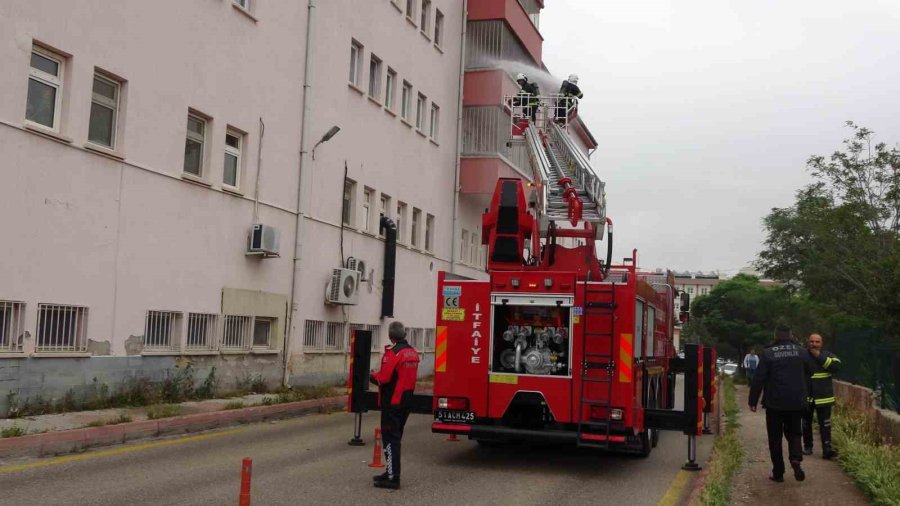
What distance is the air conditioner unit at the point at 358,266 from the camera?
2150 centimetres

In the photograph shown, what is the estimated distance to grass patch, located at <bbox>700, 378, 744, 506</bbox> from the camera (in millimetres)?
8438

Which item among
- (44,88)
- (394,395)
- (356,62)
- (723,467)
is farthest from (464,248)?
(394,395)

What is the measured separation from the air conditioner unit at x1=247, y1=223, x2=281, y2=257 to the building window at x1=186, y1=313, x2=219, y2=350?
5.20 feet

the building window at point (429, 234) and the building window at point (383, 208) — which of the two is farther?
the building window at point (429, 234)

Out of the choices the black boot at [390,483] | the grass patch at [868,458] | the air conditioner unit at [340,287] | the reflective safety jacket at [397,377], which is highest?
the air conditioner unit at [340,287]

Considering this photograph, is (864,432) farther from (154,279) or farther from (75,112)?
(75,112)

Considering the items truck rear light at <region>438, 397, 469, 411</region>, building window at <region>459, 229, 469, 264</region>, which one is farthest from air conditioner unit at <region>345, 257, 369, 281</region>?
truck rear light at <region>438, 397, 469, 411</region>

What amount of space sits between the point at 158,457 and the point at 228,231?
7.11 metres

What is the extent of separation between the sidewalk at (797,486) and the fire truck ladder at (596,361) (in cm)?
159

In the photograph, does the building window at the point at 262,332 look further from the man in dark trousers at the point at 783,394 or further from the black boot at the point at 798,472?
the black boot at the point at 798,472

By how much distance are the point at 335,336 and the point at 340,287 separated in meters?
1.35

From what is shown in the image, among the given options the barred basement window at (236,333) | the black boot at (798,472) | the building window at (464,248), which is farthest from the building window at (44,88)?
the building window at (464,248)

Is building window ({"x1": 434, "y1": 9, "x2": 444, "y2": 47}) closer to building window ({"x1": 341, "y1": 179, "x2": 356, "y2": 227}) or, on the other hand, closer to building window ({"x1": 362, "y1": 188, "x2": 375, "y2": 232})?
building window ({"x1": 362, "y1": 188, "x2": 375, "y2": 232})

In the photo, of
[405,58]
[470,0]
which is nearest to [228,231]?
[405,58]
